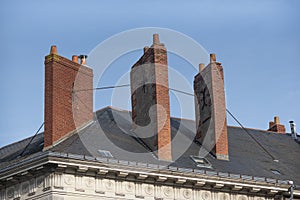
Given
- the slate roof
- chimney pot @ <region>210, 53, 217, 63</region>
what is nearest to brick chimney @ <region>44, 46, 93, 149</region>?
the slate roof

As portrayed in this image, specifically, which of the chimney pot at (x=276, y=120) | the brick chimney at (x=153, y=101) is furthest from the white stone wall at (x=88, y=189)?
the chimney pot at (x=276, y=120)

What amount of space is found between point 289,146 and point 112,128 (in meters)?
9.36

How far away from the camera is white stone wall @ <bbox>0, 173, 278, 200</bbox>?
68.1ft

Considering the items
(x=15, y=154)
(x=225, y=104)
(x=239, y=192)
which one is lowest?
(x=239, y=192)

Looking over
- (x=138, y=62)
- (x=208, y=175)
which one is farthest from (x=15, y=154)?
(x=208, y=175)

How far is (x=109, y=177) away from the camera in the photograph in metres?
21.6

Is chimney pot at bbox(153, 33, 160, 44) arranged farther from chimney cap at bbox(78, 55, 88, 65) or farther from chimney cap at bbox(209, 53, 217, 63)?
chimney cap at bbox(209, 53, 217, 63)

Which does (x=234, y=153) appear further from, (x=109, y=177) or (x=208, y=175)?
(x=109, y=177)

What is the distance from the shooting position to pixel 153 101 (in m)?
25.2

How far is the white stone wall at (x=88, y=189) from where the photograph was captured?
20.8 meters

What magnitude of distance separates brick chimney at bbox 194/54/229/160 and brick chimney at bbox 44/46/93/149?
445cm

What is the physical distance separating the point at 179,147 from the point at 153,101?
1961 millimetres

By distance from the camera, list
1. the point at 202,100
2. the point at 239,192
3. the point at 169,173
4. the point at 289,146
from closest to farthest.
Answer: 1. the point at 169,173
2. the point at 239,192
3. the point at 202,100
4. the point at 289,146

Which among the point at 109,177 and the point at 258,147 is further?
the point at 258,147
